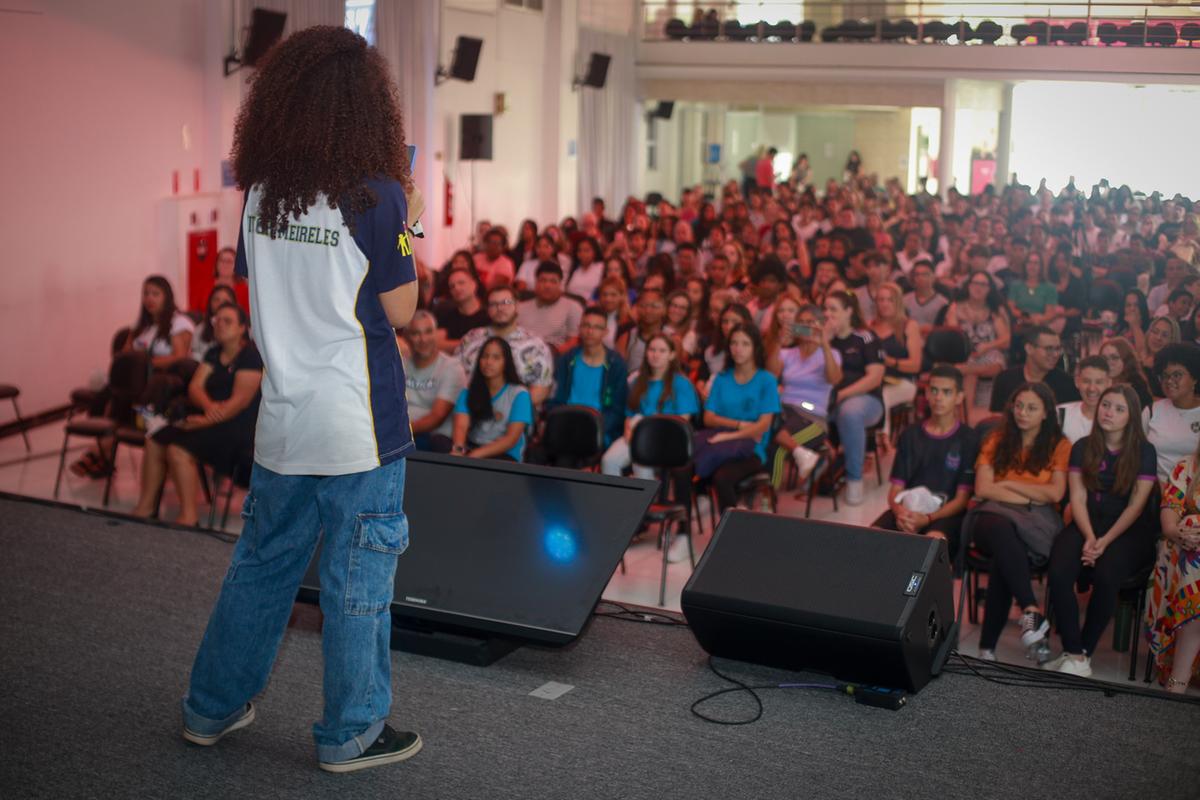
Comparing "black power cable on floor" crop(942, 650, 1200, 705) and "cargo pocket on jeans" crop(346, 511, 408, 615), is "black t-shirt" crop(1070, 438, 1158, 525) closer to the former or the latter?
"black power cable on floor" crop(942, 650, 1200, 705)

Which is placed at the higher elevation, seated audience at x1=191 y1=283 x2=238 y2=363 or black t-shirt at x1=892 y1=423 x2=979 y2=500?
seated audience at x1=191 y1=283 x2=238 y2=363

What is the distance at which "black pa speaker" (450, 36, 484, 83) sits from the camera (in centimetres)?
1373

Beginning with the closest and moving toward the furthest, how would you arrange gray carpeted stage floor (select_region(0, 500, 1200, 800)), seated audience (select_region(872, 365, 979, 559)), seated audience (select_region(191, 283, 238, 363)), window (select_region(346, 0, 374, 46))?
gray carpeted stage floor (select_region(0, 500, 1200, 800)) < seated audience (select_region(872, 365, 979, 559)) < seated audience (select_region(191, 283, 238, 363)) < window (select_region(346, 0, 374, 46))

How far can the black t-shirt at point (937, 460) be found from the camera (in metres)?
5.54

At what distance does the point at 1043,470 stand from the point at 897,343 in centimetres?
316

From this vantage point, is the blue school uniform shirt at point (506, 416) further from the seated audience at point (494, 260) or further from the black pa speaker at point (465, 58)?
the black pa speaker at point (465, 58)

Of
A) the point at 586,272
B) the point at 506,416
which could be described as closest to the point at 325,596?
the point at 506,416

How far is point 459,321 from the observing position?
859 centimetres

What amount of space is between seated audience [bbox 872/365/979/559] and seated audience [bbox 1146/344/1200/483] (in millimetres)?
812

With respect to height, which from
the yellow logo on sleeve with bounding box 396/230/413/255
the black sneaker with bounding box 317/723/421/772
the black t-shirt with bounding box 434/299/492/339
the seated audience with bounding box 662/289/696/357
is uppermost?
the yellow logo on sleeve with bounding box 396/230/413/255

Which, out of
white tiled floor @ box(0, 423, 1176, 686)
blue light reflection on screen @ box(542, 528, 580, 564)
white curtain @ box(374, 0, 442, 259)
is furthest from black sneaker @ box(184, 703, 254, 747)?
white curtain @ box(374, 0, 442, 259)

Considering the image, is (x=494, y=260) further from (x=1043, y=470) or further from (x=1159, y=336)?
(x=1043, y=470)

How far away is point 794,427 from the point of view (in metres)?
7.14

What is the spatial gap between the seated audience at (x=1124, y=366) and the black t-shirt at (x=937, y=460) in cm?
90
